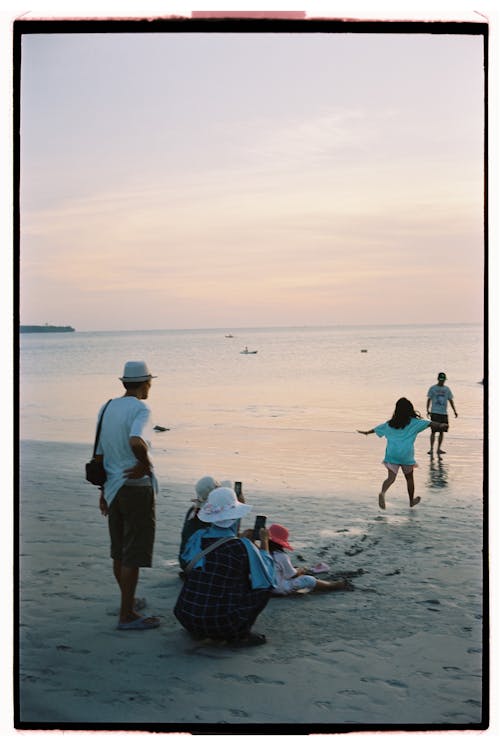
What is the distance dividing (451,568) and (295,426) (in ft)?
39.3

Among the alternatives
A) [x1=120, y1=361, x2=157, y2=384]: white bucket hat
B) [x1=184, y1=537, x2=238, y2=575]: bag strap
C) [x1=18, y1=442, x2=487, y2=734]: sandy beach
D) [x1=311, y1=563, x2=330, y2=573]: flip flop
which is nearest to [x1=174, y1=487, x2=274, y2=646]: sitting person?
[x1=184, y1=537, x2=238, y2=575]: bag strap

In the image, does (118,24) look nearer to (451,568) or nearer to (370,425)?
(451,568)

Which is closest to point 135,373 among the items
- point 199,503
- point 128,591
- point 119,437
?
point 119,437

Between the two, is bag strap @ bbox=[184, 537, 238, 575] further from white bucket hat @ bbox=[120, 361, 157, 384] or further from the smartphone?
white bucket hat @ bbox=[120, 361, 157, 384]

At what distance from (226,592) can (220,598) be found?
0.05m

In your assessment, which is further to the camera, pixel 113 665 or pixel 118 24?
pixel 113 665

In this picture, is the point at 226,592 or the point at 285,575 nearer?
the point at 226,592

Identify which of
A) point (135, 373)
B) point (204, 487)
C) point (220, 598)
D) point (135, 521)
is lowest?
point (220, 598)

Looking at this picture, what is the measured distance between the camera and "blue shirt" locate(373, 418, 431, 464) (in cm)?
858

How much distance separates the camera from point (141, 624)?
17.0 feet

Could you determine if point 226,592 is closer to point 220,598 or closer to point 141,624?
point 220,598

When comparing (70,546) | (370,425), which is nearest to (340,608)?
(70,546)

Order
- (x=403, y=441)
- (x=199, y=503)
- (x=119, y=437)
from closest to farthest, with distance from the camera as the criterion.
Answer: (x=119, y=437) < (x=199, y=503) < (x=403, y=441)

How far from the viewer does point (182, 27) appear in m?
4.12
